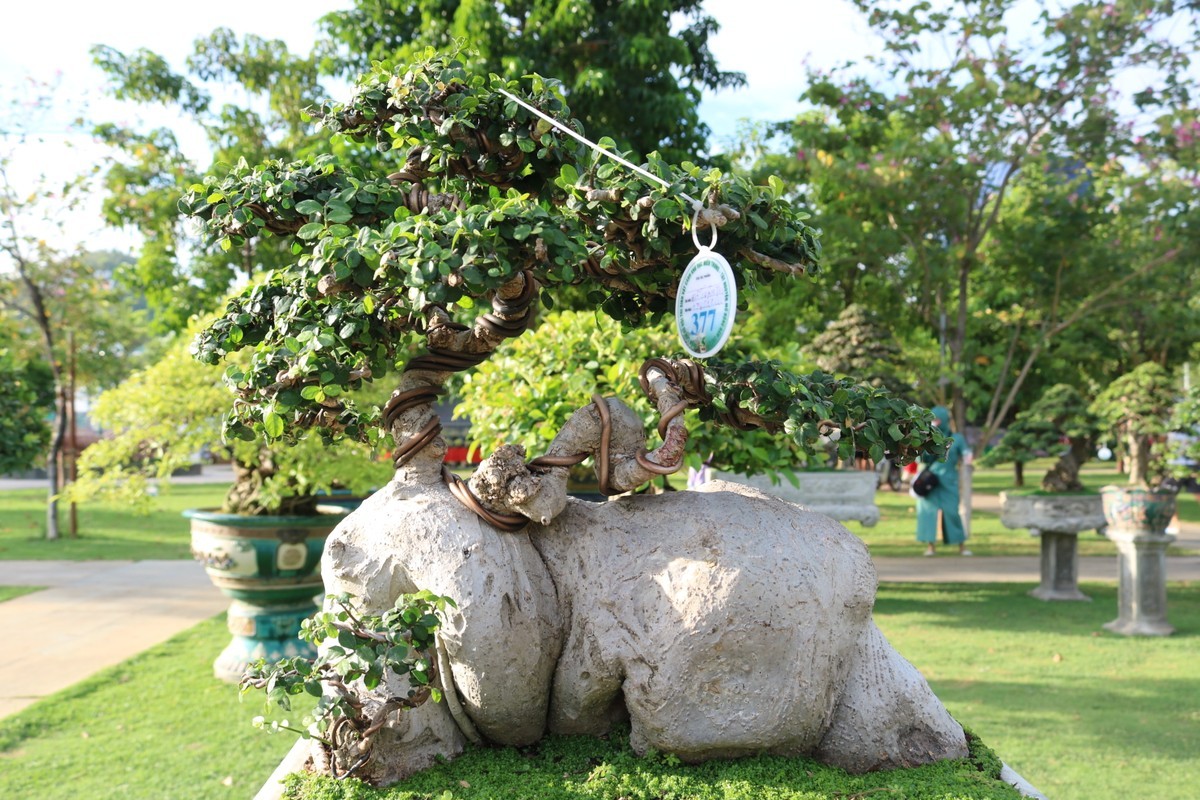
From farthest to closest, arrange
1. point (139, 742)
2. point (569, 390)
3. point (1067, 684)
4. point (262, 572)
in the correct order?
point (1067, 684) → point (262, 572) → point (139, 742) → point (569, 390)

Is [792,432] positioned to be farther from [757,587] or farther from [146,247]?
[146,247]

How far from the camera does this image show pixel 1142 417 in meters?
7.14

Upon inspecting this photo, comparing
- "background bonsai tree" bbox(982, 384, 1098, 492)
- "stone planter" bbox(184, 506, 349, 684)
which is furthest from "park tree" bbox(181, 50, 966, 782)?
"background bonsai tree" bbox(982, 384, 1098, 492)

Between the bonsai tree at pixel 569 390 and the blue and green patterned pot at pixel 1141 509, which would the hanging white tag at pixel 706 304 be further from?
the blue and green patterned pot at pixel 1141 509

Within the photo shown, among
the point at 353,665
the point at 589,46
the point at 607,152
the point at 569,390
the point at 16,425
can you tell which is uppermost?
the point at 589,46

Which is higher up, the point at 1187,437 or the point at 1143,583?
the point at 1187,437

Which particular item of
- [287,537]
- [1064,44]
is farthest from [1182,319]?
[287,537]

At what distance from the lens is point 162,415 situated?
17.9 feet

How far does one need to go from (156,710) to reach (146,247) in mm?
5757

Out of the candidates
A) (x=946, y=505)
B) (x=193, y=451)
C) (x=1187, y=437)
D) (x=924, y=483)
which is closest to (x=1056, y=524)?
(x=1187, y=437)

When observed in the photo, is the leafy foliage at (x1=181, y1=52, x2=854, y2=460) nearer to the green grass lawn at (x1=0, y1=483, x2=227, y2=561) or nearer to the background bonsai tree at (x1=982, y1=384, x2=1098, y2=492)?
the background bonsai tree at (x1=982, y1=384, x2=1098, y2=492)

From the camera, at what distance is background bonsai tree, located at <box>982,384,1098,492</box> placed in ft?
25.0

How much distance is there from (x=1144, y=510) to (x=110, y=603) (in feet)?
26.3

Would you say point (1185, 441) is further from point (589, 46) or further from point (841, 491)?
point (589, 46)
